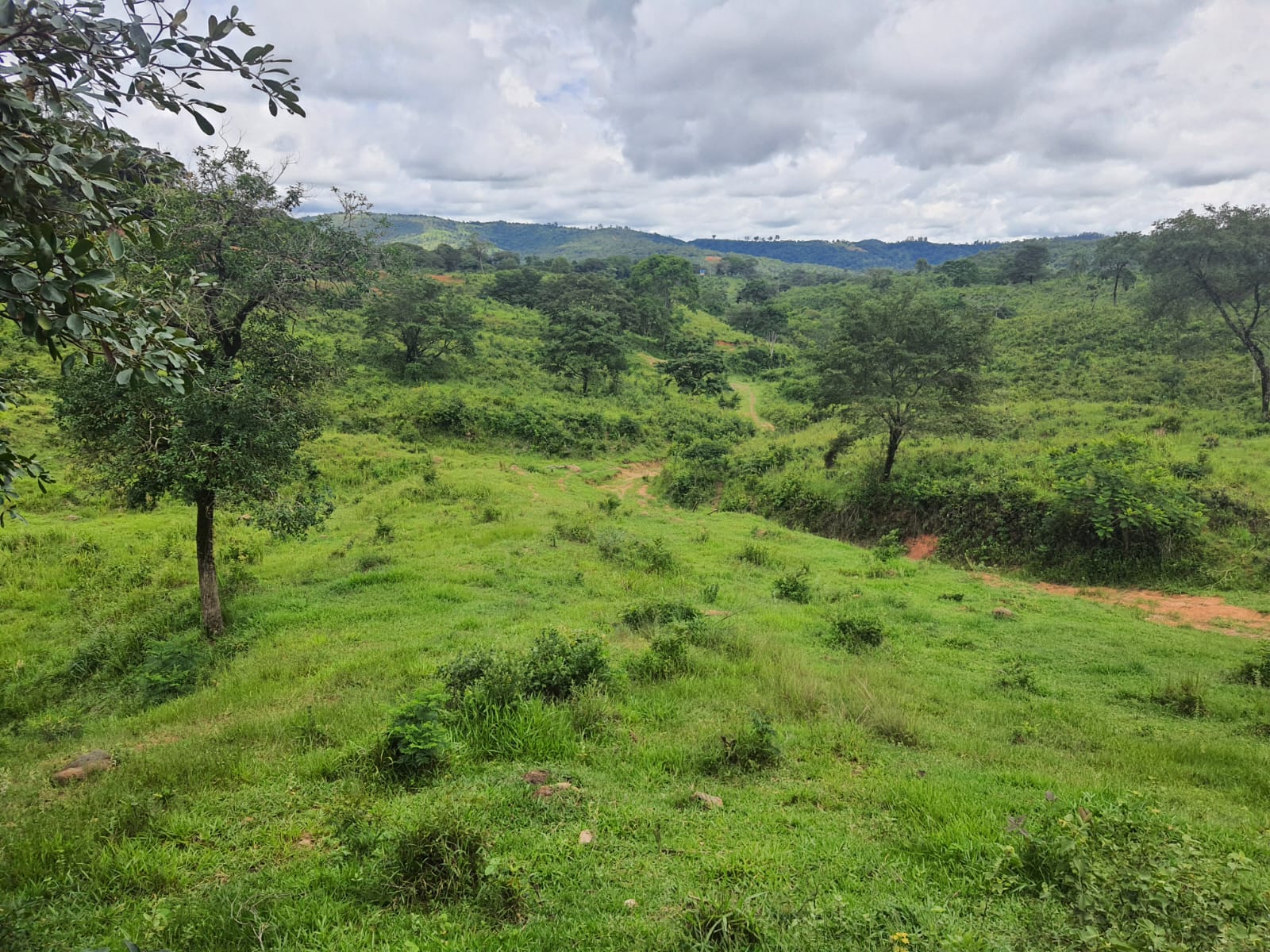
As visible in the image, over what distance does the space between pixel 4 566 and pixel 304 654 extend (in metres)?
8.72

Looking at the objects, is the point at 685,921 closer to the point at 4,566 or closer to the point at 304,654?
the point at 304,654

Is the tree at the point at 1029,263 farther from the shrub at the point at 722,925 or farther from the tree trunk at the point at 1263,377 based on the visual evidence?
the shrub at the point at 722,925

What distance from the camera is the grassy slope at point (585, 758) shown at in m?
3.57

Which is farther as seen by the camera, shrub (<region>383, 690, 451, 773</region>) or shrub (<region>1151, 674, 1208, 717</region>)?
shrub (<region>1151, 674, 1208, 717</region>)

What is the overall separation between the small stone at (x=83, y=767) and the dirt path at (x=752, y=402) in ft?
105

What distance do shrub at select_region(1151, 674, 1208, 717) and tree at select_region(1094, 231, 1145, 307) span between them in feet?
170

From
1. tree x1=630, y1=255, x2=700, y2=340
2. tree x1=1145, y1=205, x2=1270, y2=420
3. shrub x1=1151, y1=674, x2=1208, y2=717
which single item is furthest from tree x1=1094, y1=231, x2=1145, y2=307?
shrub x1=1151, y1=674, x2=1208, y2=717

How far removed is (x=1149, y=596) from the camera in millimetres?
13625

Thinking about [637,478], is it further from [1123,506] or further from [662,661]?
[662,661]

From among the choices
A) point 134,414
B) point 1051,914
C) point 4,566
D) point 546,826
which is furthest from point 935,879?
point 4,566

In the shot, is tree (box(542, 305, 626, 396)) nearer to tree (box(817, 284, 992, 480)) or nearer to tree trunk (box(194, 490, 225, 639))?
tree (box(817, 284, 992, 480))

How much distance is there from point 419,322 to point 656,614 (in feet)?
105

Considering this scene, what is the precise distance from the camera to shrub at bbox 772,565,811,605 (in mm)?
12750

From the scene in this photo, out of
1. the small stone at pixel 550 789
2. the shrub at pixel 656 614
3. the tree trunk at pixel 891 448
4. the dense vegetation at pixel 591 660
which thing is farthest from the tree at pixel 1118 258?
the small stone at pixel 550 789
